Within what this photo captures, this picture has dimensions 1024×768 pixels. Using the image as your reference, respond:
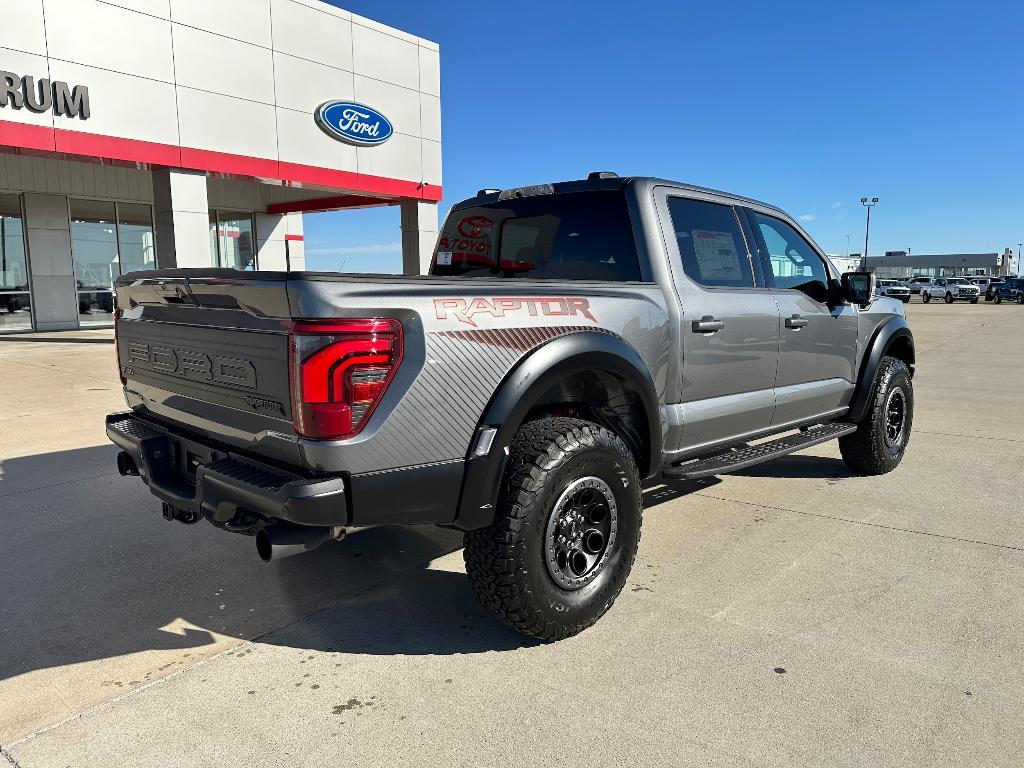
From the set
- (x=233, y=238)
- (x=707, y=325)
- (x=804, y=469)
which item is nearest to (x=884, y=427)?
(x=804, y=469)

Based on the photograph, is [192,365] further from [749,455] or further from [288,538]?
[749,455]

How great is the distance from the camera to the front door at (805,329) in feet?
14.7

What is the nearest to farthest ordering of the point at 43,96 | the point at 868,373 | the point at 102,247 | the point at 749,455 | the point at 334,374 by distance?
the point at 334,374 < the point at 749,455 < the point at 868,373 < the point at 43,96 < the point at 102,247

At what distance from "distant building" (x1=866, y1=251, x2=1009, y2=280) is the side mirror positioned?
11420 centimetres

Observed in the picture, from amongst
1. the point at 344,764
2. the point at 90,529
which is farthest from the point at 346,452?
the point at 90,529

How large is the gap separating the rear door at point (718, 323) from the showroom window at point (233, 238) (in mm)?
21568

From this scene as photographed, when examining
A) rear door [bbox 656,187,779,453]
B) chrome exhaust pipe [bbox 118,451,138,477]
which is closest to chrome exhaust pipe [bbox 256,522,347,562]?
chrome exhaust pipe [bbox 118,451,138,477]

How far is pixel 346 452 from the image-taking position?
2.47 m

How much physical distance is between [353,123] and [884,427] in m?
14.7

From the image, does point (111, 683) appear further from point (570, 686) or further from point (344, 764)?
point (570, 686)

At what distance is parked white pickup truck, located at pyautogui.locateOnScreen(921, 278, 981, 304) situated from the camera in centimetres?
4816

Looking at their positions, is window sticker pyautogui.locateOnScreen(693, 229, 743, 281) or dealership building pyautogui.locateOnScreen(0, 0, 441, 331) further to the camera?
dealership building pyautogui.locateOnScreen(0, 0, 441, 331)

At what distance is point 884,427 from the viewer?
17.9ft

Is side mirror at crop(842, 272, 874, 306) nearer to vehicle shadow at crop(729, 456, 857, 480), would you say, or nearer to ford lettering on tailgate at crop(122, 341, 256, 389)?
vehicle shadow at crop(729, 456, 857, 480)
